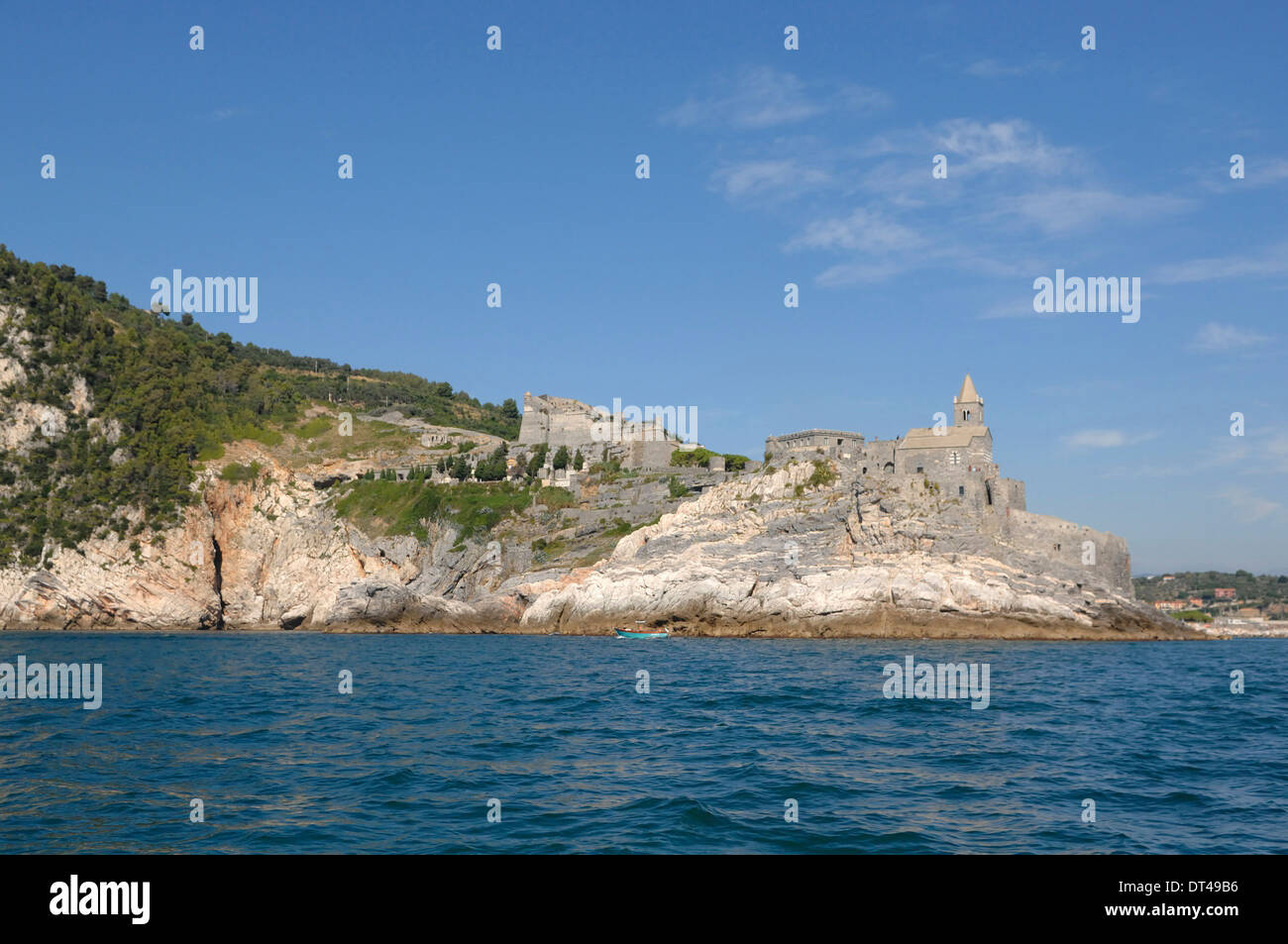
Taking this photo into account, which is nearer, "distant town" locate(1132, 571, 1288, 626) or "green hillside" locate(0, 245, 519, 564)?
"green hillside" locate(0, 245, 519, 564)

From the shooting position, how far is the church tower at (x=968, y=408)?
7644cm

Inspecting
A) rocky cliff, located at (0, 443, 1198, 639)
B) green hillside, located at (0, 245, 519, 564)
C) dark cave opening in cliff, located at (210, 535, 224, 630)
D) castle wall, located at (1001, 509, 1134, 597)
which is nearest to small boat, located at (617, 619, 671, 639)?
rocky cliff, located at (0, 443, 1198, 639)

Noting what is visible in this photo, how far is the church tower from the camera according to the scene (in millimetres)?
76438

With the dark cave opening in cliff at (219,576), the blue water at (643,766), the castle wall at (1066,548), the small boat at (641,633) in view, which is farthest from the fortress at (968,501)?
the dark cave opening in cliff at (219,576)

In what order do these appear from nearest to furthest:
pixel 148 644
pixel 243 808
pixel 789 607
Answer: pixel 243 808, pixel 148 644, pixel 789 607

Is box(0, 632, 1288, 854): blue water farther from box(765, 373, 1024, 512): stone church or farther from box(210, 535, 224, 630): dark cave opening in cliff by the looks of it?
box(210, 535, 224, 630): dark cave opening in cliff

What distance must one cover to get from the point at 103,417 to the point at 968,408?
79184 mm

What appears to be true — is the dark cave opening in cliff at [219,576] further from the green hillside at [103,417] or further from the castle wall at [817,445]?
the castle wall at [817,445]

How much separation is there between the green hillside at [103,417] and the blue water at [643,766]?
5737 centimetres

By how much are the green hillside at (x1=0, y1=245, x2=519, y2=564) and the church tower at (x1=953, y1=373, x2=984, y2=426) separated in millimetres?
68345
